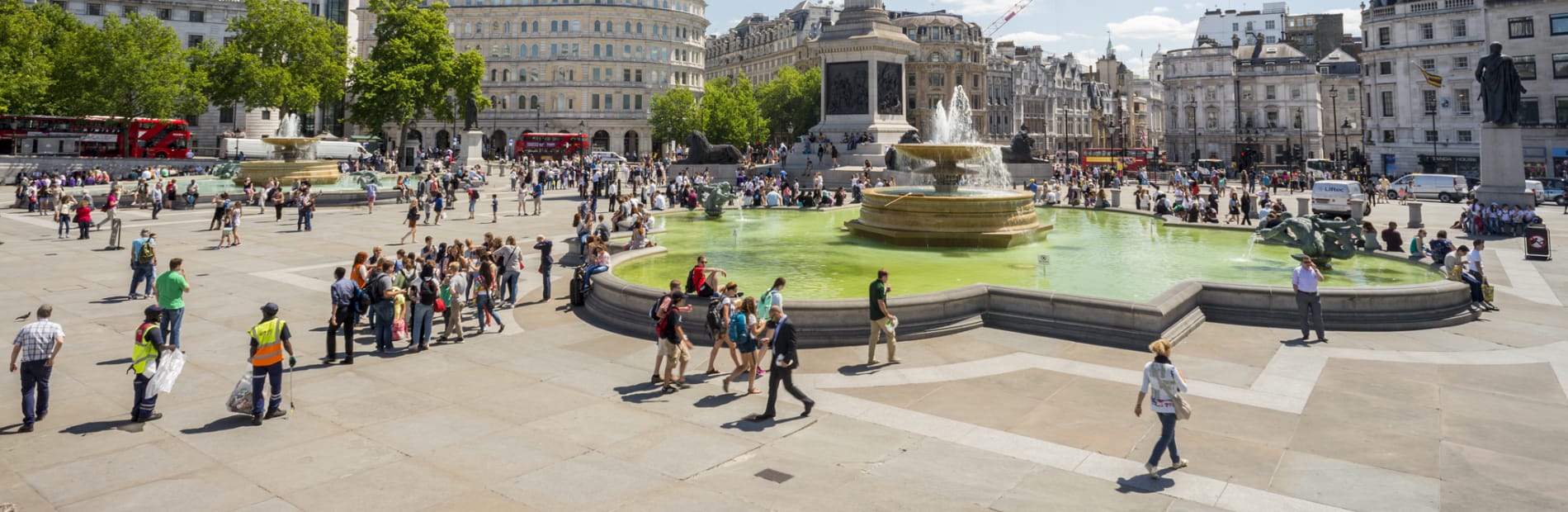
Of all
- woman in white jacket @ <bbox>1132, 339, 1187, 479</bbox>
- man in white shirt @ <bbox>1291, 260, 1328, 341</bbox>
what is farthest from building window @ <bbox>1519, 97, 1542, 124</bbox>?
woman in white jacket @ <bbox>1132, 339, 1187, 479</bbox>

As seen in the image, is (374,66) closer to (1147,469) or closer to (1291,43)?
(1147,469)

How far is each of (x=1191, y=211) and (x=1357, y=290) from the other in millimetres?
16257

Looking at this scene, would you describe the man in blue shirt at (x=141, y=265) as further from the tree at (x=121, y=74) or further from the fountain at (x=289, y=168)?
the tree at (x=121, y=74)

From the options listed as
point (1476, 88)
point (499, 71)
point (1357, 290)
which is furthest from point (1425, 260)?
point (499, 71)

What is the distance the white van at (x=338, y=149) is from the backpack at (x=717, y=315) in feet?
214

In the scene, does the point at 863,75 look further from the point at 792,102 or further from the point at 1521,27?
the point at 792,102

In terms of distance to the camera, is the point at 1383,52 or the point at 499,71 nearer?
the point at 1383,52

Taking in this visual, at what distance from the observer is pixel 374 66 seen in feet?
204

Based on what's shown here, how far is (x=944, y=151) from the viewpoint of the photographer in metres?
24.6

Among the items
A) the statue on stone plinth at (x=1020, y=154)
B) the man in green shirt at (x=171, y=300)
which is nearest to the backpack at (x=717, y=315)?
the man in green shirt at (x=171, y=300)

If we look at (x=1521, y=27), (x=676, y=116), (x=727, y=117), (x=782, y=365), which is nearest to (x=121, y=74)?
(x=676, y=116)

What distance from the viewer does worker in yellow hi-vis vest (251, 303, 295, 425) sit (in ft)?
29.2

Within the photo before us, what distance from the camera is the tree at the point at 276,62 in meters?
63.2

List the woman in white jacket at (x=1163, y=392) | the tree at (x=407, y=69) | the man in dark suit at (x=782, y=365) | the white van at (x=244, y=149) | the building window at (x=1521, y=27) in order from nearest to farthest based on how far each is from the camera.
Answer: the woman in white jacket at (x=1163, y=392) → the man in dark suit at (x=782, y=365) → the building window at (x=1521, y=27) → the tree at (x=407, y=69) → the white van at (x=244, y=149)
